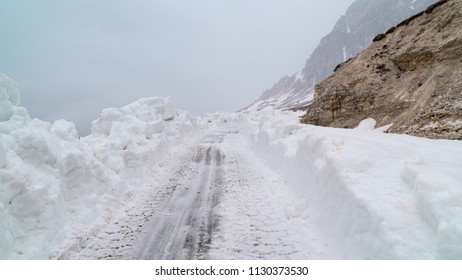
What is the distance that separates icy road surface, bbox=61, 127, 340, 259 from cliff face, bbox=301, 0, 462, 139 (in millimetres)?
6700

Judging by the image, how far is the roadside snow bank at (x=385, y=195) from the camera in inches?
189

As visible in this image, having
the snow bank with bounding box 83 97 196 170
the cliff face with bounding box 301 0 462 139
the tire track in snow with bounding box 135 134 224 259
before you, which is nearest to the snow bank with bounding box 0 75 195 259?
the snow bank with bounding box 83 97 196 170

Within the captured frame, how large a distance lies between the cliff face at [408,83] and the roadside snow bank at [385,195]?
3.71 m

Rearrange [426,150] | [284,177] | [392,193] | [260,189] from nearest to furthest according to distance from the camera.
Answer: [392,193]
[426,150]
[260,189]
[284,177]

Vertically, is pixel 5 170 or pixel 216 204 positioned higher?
pixel 5 170

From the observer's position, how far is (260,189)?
1121 cm

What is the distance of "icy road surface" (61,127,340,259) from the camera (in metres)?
6.63

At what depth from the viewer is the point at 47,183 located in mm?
7797

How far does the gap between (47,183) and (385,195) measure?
8.25 meters

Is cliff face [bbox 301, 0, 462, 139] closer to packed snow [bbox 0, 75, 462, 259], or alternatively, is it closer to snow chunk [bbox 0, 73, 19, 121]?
packed snow [bbox 0, 75, 462, 259]
